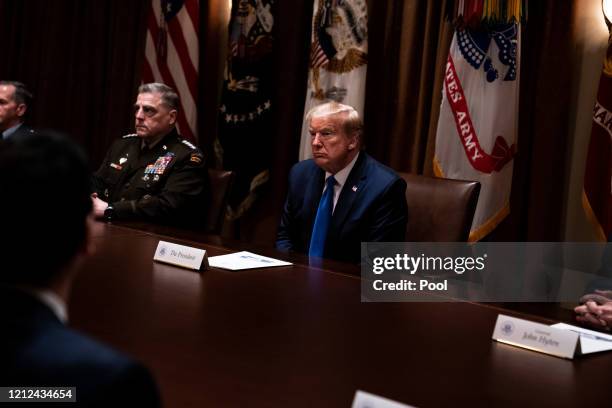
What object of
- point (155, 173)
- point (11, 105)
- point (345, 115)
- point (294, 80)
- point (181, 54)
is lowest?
point (155, 173)

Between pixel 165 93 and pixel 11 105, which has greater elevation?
pixel 165 93

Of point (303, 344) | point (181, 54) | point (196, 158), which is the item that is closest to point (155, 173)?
point (196, 158)

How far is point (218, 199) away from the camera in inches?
144

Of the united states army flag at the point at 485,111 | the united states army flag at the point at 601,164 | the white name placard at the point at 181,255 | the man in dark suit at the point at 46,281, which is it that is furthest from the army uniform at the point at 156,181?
the man in dark suit at the point at 46,281

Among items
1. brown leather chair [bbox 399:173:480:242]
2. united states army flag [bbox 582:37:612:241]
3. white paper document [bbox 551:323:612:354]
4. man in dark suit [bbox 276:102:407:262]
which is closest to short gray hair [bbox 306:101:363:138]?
man in dark suit [bbox 276:102:407:262]

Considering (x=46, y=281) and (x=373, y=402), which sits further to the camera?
(x=373, y=402)

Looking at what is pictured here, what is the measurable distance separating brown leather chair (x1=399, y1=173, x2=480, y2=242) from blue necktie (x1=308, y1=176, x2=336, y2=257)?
319 mm

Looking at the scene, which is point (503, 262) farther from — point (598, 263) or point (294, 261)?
point (294, 261)

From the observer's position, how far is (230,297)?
1953 millimetres

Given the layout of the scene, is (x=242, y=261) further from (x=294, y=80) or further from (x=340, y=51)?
(x=294, y=80)

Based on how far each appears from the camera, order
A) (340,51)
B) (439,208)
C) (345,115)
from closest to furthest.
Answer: (439,208), (345,115), (340,51)

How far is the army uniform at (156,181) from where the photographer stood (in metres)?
3.73

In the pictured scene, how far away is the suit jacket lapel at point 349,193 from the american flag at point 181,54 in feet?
7.26

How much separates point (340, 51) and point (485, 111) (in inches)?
37.8
